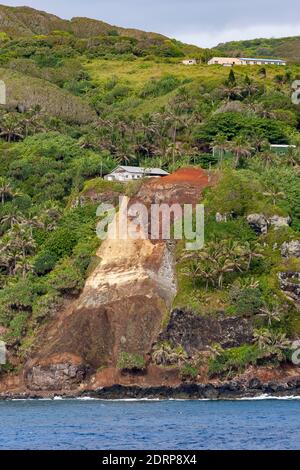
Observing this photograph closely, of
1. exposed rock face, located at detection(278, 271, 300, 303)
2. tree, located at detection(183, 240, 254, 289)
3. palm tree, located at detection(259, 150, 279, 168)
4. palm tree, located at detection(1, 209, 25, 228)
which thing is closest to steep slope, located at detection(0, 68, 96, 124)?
palm tree, located at detection(1, 209, 25, 228)

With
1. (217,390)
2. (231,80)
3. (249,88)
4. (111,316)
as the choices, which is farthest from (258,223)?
(231,80)

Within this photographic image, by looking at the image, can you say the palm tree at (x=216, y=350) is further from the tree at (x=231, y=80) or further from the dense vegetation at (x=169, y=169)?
the tree at (x=231, y=80)

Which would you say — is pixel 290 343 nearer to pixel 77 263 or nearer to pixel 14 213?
pixel 77 263

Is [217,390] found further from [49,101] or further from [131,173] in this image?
[49,101]

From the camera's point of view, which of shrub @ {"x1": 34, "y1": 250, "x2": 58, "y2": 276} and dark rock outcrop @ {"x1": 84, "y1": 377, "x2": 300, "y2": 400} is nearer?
dark rock outcrop @ {"x1": 84, "y1": 377, "x2": 300, "y2": 400}

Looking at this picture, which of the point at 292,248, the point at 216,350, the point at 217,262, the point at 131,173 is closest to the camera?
the point at 216,350

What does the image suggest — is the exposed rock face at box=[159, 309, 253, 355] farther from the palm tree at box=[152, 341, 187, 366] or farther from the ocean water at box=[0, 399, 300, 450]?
the ocean water at box=[0, 399, 300, 450]

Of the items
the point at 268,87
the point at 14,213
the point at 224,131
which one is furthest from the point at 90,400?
the point at 268,87
